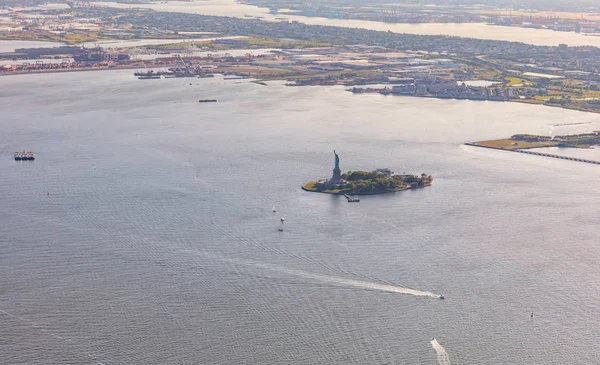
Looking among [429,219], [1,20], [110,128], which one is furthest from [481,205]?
[1,20]

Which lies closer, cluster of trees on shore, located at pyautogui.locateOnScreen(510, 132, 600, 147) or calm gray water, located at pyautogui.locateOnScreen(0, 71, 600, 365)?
calm gray water, located at pyautogui.locateOnScreen(0, 71, 600, 365)

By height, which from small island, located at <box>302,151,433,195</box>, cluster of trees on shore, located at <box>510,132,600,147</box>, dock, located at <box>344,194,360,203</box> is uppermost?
cluster of trees on shore, located at <box>510,132,600,147</box>

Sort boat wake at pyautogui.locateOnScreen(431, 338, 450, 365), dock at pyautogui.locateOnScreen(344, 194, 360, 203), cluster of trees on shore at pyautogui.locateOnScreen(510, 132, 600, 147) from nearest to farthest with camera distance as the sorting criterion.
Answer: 1. boat wake at pyautogui.locateOnScreen(431, 338, 450, 365)
2. dock at pyautogui.locateOnScreen(344, 194, 360, 203)
3. cluster of trees on shore at pyautogui.locateOnScreen(510, 132, 600, 147)

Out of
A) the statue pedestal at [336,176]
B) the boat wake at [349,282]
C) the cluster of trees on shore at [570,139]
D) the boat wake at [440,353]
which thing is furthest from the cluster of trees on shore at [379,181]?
the boat wake at [440,353]

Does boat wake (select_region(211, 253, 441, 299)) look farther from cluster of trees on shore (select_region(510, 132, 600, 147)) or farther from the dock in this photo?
cluster of trees on shore (select_region(510, 132, 600, 147))

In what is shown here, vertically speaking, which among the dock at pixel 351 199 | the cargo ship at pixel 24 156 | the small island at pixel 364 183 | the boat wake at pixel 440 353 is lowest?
the cargo ship at pixel 24 156

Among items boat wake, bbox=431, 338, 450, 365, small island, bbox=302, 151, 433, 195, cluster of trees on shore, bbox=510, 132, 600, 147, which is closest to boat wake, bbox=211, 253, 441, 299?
boat wake, bbox=431, 338, 450, 365

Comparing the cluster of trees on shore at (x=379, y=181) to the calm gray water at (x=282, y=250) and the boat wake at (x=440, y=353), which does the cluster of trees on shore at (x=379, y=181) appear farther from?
the boat wake at (x=440, y=353)

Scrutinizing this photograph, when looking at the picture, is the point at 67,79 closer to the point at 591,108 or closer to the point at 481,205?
the point at 591,108
